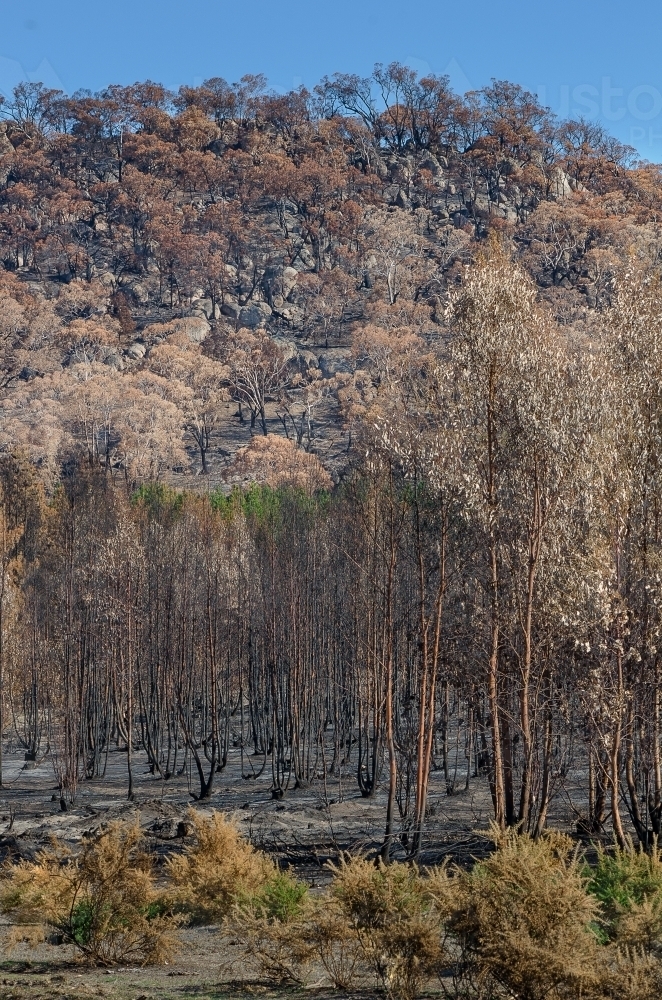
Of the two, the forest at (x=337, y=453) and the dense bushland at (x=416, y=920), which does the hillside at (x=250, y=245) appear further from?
the dense bushland at (x=416, y=920)

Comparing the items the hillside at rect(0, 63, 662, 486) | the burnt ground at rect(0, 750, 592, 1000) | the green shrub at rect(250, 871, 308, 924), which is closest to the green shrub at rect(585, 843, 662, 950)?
the burnt ground at rect(0, 750, 592, 1000)

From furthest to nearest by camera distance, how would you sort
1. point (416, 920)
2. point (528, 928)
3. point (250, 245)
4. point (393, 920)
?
point (250, 245)
point (393, 920)
point (416, 920)
point (528, 928)

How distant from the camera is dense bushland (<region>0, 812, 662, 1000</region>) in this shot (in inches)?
310

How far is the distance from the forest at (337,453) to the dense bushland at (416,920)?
3.41ft

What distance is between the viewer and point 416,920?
29.0 ft

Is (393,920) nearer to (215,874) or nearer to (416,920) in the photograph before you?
(416,920)

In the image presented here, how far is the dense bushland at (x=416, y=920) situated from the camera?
310 inches

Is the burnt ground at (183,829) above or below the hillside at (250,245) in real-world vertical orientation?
below

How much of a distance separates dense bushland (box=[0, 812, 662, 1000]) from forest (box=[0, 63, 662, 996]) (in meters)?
1.04

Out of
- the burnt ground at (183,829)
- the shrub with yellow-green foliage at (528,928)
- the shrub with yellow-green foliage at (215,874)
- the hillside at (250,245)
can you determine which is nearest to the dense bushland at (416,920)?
the shrub with yellow-green foliage at (528,928)

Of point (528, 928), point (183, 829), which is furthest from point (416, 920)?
point (183, 829)

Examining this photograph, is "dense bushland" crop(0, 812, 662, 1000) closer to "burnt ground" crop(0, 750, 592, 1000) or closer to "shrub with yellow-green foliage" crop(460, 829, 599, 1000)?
"shrub with yellow-green foliage" crop(460, 829, 599, 1000)

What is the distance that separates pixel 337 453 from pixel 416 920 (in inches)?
3489

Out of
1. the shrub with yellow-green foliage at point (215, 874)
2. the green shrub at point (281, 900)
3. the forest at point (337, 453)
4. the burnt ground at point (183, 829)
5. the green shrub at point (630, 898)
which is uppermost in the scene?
the forest at point (337, 453)
